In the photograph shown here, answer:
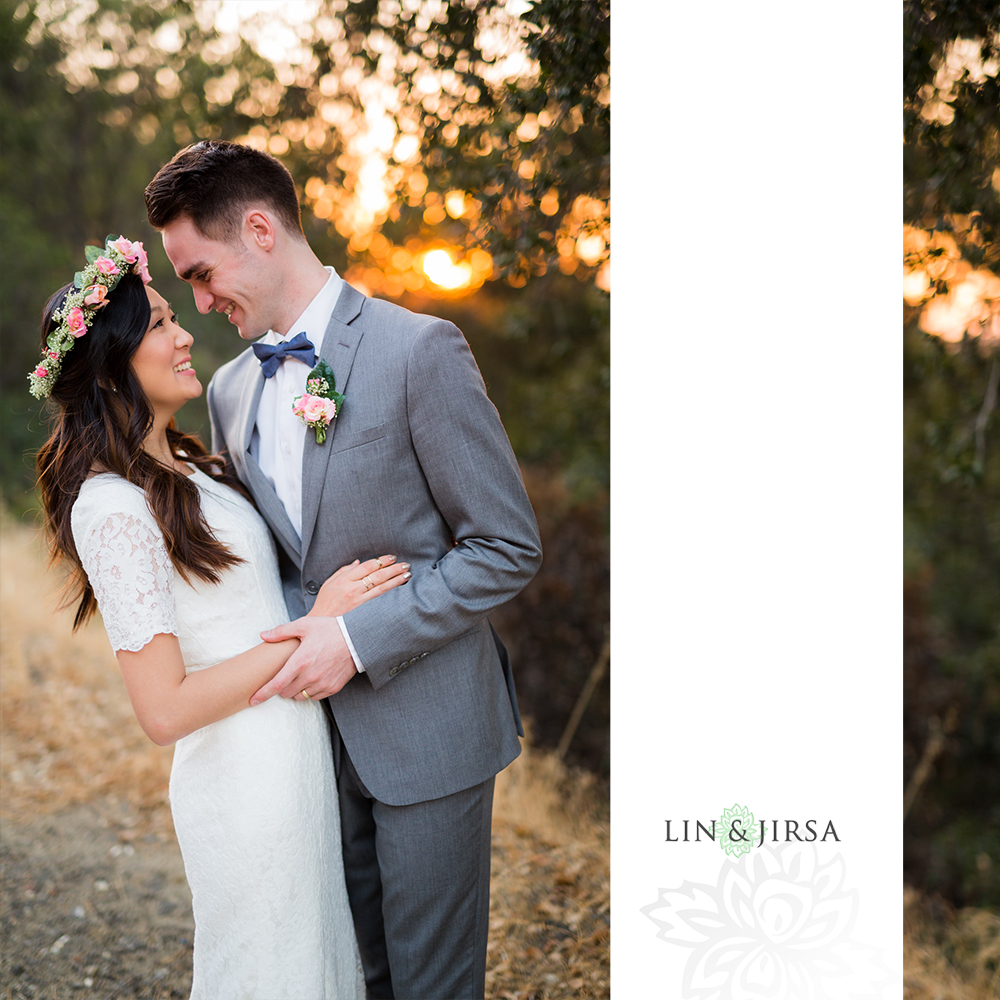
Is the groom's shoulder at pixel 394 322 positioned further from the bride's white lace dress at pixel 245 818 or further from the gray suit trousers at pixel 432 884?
the gray suit trousers at pixel 432 884

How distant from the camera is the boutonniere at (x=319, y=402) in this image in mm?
1834

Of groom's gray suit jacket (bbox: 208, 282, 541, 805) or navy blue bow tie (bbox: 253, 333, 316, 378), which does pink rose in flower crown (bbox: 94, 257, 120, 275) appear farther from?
groom's gray suit jacket (bbox: 208, 282, 541, 805)

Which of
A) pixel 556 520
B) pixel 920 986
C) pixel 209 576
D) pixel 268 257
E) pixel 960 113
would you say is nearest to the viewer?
pixel 209 576

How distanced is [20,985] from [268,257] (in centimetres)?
244

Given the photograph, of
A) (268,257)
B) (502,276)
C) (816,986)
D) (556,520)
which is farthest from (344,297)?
(556,520)

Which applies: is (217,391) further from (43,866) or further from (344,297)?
(43,866)

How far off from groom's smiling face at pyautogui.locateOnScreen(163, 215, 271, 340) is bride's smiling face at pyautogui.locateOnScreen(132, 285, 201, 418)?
9 centimetres

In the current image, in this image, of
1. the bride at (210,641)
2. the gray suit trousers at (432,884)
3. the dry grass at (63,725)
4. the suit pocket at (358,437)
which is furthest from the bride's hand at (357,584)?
the dry grass at (63,725)

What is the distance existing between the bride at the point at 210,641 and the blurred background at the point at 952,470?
2020 mm

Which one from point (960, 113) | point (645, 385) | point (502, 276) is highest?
point (960, 113)

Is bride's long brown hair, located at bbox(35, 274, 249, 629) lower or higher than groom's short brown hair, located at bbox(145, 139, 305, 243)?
lower

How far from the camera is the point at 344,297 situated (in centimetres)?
197

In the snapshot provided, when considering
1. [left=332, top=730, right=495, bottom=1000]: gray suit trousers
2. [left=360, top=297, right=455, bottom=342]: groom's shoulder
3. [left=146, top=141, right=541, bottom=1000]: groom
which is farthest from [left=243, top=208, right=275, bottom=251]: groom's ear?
[left=332, top=730, right=495, bottom=1000]: gray suit trousers

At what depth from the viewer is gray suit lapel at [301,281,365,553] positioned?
1.86m
